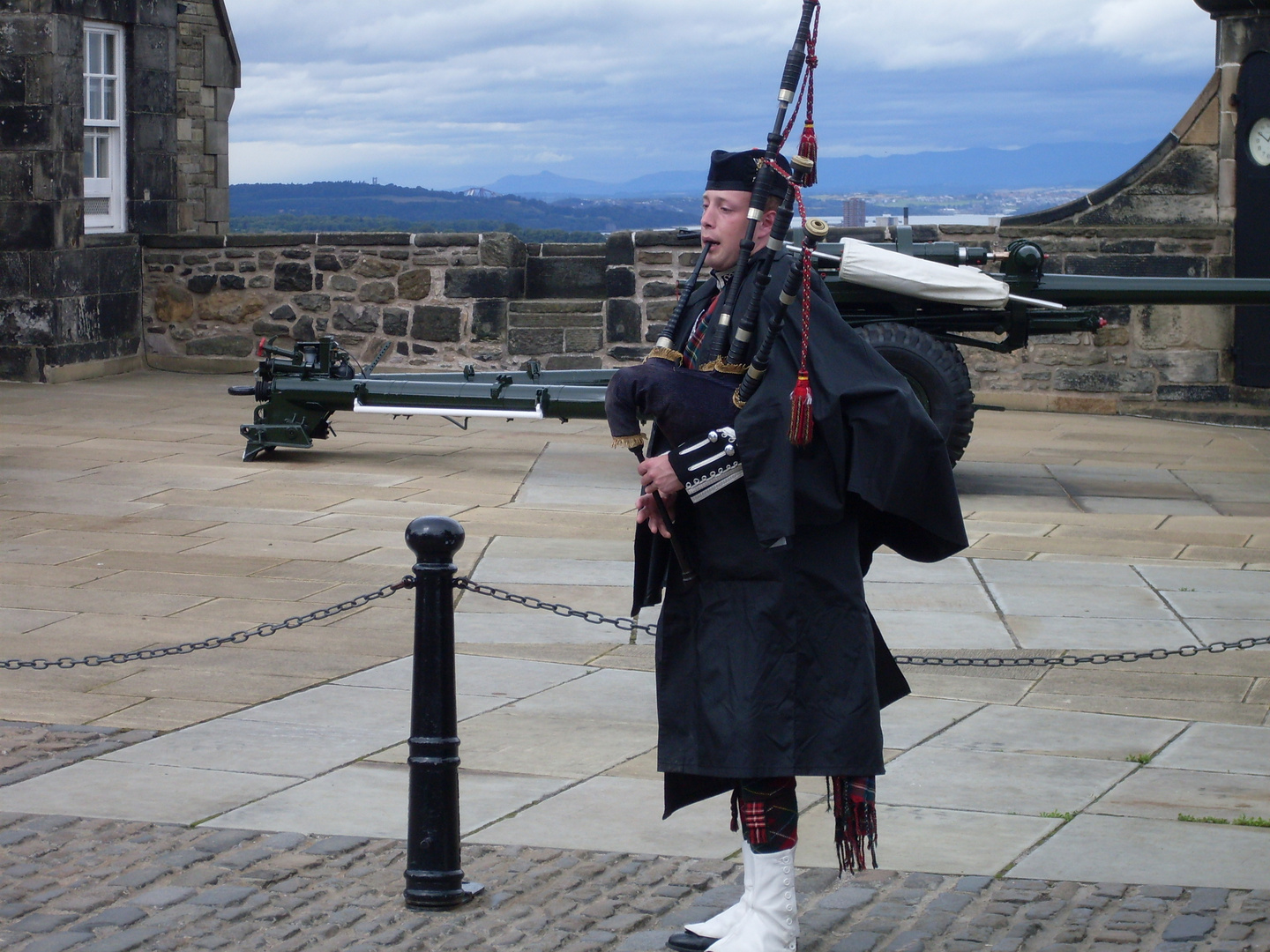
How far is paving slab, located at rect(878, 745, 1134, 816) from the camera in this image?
4.59 metres

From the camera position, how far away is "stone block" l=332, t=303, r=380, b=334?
47.6 feet

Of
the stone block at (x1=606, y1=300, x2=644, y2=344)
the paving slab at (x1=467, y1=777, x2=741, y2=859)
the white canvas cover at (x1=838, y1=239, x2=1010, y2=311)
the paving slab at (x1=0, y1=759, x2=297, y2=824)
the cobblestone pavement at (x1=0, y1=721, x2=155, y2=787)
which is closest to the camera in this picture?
the paving slab at (x1=467, y1=777, x2=741, y2=859)

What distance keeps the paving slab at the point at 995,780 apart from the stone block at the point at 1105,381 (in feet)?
30.2

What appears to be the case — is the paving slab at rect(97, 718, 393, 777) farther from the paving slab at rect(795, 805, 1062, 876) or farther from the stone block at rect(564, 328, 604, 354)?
the stone block at rect(564, 328, 604, 354)

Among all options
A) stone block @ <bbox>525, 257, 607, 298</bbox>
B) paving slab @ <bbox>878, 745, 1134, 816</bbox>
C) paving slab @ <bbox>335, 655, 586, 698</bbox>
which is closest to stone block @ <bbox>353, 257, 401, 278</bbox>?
stone block @ <bbox>525, 257, 607, 298</bbox>

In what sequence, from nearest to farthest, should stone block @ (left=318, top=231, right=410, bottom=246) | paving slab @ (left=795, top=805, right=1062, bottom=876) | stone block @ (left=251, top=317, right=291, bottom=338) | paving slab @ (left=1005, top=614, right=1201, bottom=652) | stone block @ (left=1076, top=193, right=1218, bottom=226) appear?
paving slab @ (left=795, top=805, right=1062, bottom=876) < paving slab @ (left=1005, top=614, right=1201, bottom=652) < stone block @ (left=1076, top=193, right=1218, bottom=226) < stone block @ (left=318, top=231, right=410, bottom=246) < stone block @ (left=251, top=317, right=291, bottom=338)

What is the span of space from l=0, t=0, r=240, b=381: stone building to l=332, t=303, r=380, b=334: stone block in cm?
210

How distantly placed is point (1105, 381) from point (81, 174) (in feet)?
30.0

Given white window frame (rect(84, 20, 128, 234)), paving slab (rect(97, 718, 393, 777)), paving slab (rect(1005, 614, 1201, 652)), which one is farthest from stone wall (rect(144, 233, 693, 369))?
paving slab (rect(97, 718, 393, 777))

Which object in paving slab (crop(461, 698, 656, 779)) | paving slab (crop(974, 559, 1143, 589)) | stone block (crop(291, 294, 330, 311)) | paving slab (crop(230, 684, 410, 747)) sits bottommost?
paving slab (crop(461, 698, 656, 779))

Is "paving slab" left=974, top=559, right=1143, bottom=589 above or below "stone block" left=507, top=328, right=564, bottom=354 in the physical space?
below

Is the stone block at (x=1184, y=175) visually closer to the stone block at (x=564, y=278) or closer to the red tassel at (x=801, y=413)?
the stone block at (x=564, y=278)

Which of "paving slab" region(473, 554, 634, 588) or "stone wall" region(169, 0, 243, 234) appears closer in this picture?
"paving slab" region(473, 554, 634, 588)

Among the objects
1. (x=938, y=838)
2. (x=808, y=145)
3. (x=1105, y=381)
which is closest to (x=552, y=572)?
(x=938, y=838)
